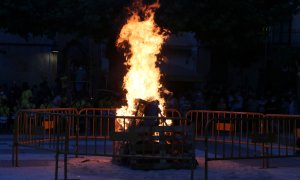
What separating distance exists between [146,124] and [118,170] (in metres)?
1.02

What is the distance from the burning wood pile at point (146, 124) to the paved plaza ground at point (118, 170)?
0.32m

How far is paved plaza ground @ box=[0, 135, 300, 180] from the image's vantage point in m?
12.4

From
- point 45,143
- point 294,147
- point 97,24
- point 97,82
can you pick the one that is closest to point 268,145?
point 294,147

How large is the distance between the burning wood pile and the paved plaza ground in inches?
12.4

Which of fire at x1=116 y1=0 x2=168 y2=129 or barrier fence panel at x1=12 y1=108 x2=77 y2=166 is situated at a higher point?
fire at x1=116 y1=0 x2=168 y2=129

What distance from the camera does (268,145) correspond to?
1407 centimetres

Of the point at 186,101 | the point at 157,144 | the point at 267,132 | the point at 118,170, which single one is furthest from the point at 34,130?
the point at 186,101

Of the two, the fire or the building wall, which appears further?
the building wall

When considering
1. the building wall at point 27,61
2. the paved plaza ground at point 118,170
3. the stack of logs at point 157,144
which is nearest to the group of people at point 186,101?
the paved plaza ground at point 118,170

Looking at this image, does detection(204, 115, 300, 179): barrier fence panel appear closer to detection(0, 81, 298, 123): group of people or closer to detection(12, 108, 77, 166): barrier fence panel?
detection(12, 108, 77, 166): barrier fence panel

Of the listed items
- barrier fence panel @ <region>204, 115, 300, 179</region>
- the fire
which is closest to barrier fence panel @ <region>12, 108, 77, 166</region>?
the fire

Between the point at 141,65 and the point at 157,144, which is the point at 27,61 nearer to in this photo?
the point at 141,65

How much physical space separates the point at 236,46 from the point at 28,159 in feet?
36.6

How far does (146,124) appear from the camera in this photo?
13438 millimetres
